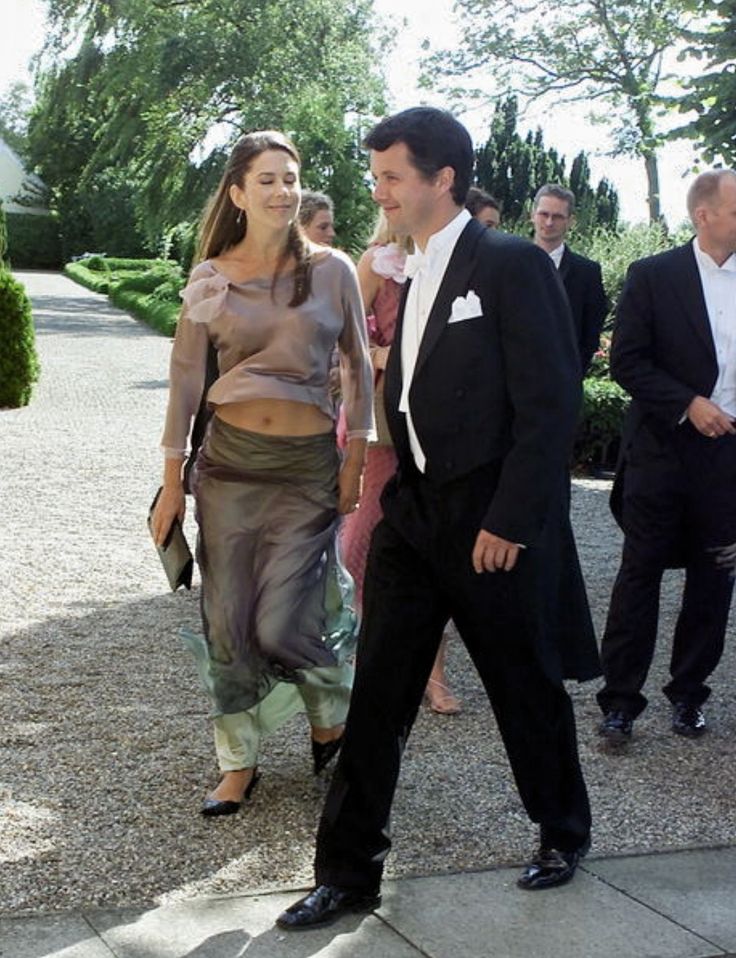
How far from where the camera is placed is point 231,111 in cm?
4125

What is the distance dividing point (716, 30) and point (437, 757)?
864 centimetres

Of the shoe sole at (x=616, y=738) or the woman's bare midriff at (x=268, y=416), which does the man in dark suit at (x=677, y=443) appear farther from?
the woman's bare midriff at (x=268, y=416)

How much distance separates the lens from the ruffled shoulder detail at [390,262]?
5.77m

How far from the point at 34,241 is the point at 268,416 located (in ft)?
214

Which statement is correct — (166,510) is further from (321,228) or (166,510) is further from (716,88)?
(716,88)

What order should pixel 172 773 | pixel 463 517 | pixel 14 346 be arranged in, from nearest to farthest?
pixel 463 517
pixel 172 773
pixel 14 346

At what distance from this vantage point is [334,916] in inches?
156

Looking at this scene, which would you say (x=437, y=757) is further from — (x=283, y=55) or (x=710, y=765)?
(x=283, y=55)

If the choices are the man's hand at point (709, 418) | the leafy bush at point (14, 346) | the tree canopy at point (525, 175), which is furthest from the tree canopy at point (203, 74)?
the man's hand at point (709, 418)

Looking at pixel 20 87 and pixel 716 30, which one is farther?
pixel 20 87

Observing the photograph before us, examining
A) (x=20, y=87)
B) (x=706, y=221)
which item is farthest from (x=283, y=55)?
(x=20, y=87)

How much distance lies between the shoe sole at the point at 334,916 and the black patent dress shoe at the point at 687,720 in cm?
216

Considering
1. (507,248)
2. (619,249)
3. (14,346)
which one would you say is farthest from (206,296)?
(619,249)

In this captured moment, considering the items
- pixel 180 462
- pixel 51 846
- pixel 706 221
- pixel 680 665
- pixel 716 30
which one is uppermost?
pixel 716 30
